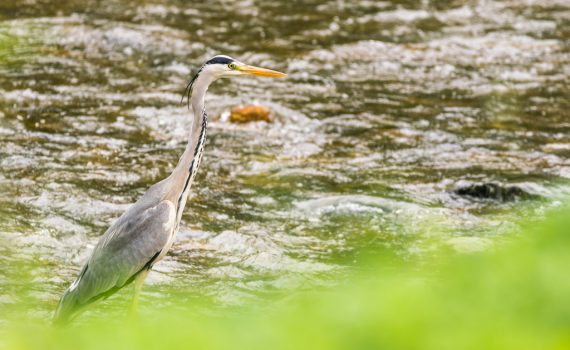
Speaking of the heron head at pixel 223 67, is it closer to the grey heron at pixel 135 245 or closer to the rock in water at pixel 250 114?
the grey heron at pixel 135 245

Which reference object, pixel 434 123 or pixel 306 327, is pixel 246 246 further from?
pixel 306 327

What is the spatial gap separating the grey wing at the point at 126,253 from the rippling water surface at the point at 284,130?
32.7 inches

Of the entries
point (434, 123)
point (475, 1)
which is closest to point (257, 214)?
point (434, 123)

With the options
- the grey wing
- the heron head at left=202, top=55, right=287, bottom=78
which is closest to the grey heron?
the grey wing

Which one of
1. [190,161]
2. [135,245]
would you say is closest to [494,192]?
[190,161]

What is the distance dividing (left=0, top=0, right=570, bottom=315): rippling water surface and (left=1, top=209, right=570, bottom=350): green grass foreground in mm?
1188

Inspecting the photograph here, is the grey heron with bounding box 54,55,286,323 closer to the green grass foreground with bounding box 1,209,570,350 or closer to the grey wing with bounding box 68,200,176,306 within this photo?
the grey wing with bounding box 68,200,176,306

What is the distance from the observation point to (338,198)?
922cm

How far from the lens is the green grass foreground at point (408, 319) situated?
76.7 inches

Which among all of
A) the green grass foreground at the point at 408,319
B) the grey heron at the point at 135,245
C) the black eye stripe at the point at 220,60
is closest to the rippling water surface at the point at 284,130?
the grey heron at the point at 135,245

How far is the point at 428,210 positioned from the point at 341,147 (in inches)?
81.6

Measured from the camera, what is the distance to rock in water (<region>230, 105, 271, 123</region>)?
38.5 feet

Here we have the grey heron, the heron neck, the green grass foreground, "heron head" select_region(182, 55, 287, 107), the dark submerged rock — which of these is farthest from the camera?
the dark submerged rock

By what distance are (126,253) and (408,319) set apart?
14.7ft
